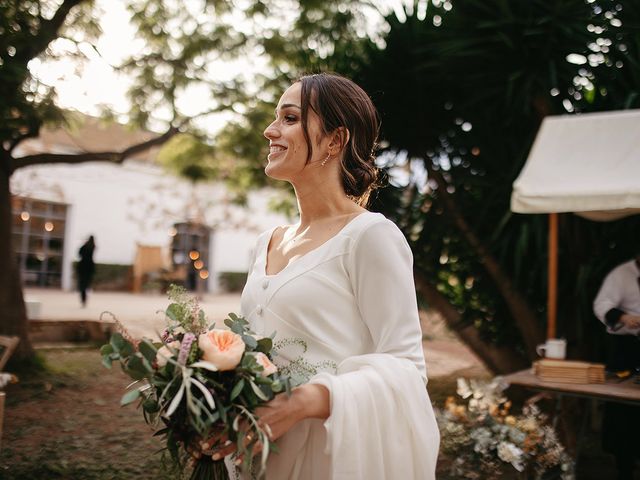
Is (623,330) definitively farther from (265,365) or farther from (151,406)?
(151,406)

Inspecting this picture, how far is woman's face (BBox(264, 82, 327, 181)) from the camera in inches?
65.5

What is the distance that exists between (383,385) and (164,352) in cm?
50

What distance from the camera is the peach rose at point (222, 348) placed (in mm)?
1286

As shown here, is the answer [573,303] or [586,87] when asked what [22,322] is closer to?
[573,303]

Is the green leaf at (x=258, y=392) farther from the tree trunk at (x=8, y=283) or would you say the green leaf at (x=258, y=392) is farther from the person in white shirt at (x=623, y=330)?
the tree trunk at (x=8, y=283)

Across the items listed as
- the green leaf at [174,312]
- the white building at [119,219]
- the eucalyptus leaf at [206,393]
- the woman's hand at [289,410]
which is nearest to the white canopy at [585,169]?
the woman's hand at [289,410]

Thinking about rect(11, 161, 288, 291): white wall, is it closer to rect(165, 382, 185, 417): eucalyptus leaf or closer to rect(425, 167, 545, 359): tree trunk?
rect(425, 167, 545, 359): tree trunk

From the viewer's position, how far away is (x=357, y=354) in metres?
1.57

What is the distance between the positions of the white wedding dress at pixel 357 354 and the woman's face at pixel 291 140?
0.23 meters

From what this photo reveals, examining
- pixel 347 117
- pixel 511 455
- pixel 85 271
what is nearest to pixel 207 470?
pixel 347 117

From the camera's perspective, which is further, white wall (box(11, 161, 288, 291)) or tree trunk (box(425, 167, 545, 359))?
white wall (box(11, 161, 288, 291))

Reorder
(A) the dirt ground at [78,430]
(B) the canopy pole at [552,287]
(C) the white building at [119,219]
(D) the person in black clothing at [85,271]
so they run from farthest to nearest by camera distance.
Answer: (C) the white building at [119,219]
(D) the person in black clothing at [85,271]
(B) the canopy pole at [552,287]
(A) the dirt ground at [78,430]

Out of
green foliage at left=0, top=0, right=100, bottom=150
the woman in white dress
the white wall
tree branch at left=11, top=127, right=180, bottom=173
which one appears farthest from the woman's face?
the white wall

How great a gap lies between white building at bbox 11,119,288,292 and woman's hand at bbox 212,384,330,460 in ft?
60.3
